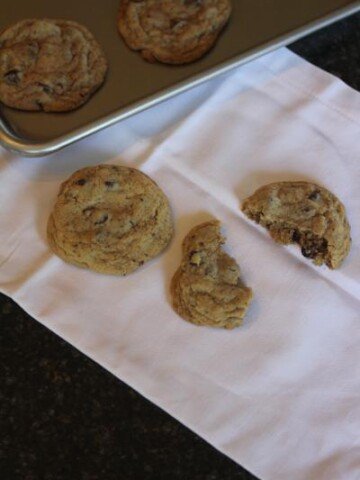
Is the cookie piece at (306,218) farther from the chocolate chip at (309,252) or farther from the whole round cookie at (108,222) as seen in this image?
the whole round cookie at (108,222)

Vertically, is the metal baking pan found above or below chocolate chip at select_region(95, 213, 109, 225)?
above

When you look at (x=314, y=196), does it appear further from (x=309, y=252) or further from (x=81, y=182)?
(x=81, y=182)

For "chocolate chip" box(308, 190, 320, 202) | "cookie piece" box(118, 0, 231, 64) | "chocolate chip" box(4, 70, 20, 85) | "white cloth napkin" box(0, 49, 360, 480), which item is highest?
"cookie piece" box(118, 0, 231, 64)

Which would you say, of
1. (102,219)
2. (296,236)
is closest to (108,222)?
(102,219)

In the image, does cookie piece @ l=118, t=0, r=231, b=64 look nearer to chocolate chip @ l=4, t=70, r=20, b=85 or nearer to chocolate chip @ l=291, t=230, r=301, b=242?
chocolate chip @ l=4, t=70, r=20, b=85

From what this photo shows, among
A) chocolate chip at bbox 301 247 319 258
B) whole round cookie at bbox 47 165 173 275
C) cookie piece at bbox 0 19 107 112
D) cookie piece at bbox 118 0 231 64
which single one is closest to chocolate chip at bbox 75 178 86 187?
whole round cookie at bbox 47 165 173 275

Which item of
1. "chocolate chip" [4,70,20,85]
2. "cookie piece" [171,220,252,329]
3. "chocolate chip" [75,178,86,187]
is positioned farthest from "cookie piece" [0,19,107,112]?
"cookie piece" [171,220,252,329]

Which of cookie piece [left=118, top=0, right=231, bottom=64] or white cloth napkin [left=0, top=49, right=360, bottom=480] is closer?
white cloth napkin [left=0, top=49, right=360, bottom=480]

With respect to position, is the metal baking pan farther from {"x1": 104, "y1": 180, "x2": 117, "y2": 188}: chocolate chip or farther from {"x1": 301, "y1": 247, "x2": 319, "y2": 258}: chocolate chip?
{"x1": 301, "y1": 247, "x2": 319, "y2": 258}: chocolate chip
